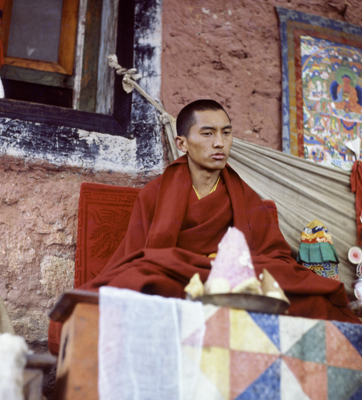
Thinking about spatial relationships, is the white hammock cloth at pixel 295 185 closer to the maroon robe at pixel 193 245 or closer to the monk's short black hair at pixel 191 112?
the monk's short black hair at pixel 191 112

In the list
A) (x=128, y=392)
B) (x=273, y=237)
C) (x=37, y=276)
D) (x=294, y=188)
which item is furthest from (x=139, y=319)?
(x=294, y=188)

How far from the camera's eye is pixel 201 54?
140 inches

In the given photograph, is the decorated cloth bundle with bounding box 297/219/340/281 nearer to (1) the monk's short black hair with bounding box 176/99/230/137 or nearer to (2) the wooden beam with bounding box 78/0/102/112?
(1) the monk's short black hair with bounding box 176/99/230/137

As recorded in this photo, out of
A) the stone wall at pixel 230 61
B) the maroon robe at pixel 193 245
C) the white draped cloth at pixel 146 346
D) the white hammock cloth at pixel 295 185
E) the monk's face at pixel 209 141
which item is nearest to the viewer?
the white draped cloth at pixel 146 346

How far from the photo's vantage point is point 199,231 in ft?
7.75

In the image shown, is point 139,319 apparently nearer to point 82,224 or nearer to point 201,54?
point 82,224

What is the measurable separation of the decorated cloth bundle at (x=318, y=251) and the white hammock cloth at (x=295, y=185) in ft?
0.54

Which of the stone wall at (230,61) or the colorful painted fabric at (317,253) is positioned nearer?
the colorful painted fabric at (317,253)

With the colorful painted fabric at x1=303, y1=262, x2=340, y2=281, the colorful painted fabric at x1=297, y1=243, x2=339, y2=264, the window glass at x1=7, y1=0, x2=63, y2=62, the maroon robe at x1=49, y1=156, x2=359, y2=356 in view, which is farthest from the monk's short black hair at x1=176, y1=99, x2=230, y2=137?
the window glass at x1=7, y1=0, x2=63, y2=62

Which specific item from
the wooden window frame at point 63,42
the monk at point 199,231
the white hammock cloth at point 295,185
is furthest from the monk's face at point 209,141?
the wooden window frame at point 63,42

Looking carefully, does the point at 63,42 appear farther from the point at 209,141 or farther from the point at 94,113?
the point at 209,141

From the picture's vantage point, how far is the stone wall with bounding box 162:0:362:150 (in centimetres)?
345

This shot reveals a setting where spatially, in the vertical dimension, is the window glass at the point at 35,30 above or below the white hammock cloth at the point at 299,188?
above

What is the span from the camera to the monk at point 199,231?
193 cm
